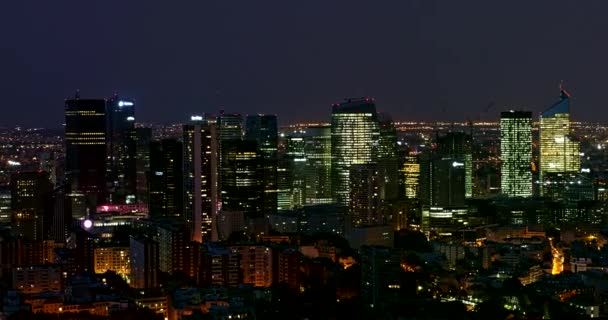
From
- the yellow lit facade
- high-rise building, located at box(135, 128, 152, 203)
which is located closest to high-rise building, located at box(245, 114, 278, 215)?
high-rise building, located at box(135, 128, 152, 203)

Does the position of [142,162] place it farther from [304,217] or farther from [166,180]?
[304,217]

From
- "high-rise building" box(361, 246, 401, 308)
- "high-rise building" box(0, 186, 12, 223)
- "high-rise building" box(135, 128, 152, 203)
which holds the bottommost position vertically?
"high-rise building" box(361, 246, 401, 308)

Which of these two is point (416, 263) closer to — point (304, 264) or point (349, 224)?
point (304, 264)

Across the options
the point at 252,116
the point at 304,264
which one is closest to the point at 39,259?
the point at 304,264

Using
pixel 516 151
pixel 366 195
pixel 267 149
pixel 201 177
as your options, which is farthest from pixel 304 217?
pixel 516 151

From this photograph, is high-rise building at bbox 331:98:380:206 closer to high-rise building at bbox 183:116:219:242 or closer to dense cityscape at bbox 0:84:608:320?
dense cityscape at bbox 0:84:608:320

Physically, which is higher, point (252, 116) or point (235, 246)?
point (252, 116)
